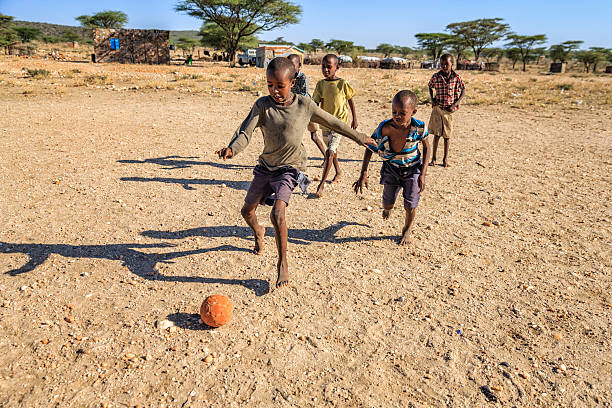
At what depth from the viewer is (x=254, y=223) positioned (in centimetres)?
393

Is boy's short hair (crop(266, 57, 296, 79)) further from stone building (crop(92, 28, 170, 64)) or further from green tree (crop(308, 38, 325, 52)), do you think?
green tree (crop(308, 38, 325, 52))

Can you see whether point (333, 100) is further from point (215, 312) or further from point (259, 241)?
point (215, 312)

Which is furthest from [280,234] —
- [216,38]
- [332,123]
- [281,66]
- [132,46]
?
[216,38]

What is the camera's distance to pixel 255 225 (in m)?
3.96

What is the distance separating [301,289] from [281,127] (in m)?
1.32

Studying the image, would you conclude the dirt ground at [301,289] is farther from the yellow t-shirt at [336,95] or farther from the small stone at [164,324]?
the yellow t-shirt at [336,95]

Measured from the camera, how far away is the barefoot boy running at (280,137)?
3174 mm

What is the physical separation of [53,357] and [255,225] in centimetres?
186

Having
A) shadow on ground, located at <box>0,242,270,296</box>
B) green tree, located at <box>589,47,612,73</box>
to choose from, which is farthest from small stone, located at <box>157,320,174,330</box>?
green tree, located at <box>589,47,612,73</box>

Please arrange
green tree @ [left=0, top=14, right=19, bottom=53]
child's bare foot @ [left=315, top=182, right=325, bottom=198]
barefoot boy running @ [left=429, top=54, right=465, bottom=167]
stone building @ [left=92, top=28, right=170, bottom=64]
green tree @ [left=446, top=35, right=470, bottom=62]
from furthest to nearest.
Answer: green tree @ [left=446, top=35, right=470, bottom=62], green tree @ [left=0, top=14, right=19, bottom=53], stone building @ [left=92, top=28, right=170, bottom=64], barefoot boy running @ [left=429, top=54, right=465, bottom=167], child's bare foot @ [left=315, top=182, right=325, bottom=198]

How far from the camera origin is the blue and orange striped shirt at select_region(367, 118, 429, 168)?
4.02 meters

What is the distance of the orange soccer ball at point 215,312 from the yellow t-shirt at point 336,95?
3410 mm

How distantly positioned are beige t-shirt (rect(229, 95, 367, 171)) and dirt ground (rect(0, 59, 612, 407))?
3.39 ft

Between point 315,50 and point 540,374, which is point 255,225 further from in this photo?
point 315,50
